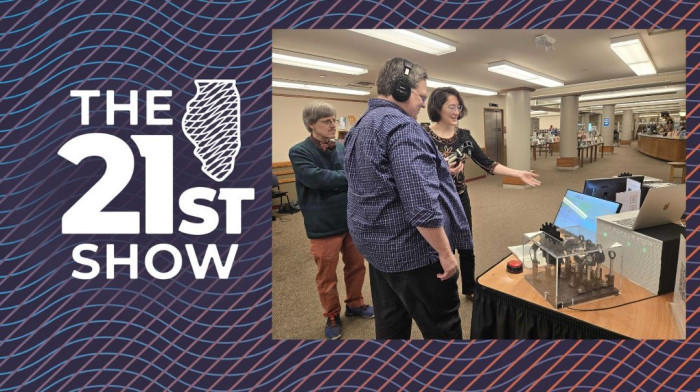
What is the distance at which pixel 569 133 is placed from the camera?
34.3 ft

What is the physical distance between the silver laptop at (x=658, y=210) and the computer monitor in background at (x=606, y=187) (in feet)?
1.27

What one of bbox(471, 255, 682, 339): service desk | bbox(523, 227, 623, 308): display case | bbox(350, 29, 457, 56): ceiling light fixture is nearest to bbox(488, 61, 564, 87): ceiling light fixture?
bbox(350, 29, 457, 56): ceiling light fixture

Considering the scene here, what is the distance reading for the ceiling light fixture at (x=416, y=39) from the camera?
3.59 metres

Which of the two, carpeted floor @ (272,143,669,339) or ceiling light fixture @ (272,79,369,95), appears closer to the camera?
carpeted floor @ (272,143,669,339)

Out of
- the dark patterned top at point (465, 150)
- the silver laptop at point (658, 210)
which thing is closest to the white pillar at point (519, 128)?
the dark patterned top at point (465, 150)

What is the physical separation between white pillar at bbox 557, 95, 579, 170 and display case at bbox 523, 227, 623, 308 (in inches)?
416

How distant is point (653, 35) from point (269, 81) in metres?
5.31

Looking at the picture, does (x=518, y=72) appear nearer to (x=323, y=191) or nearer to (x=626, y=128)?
(x=323, y=191)

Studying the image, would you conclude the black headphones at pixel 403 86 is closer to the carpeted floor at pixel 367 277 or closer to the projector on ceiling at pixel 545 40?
the carpeted floor at pixel 367 277

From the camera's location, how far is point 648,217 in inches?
55.4

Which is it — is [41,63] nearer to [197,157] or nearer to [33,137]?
[33,137]

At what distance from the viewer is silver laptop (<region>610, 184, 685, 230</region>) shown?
54.2 inches

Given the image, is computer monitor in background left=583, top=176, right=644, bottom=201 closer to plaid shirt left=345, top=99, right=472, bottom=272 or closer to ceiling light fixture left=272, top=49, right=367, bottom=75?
plaid shirt left=345, top=99, right=472, bottom=272

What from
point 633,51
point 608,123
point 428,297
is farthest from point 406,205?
point 608,123
